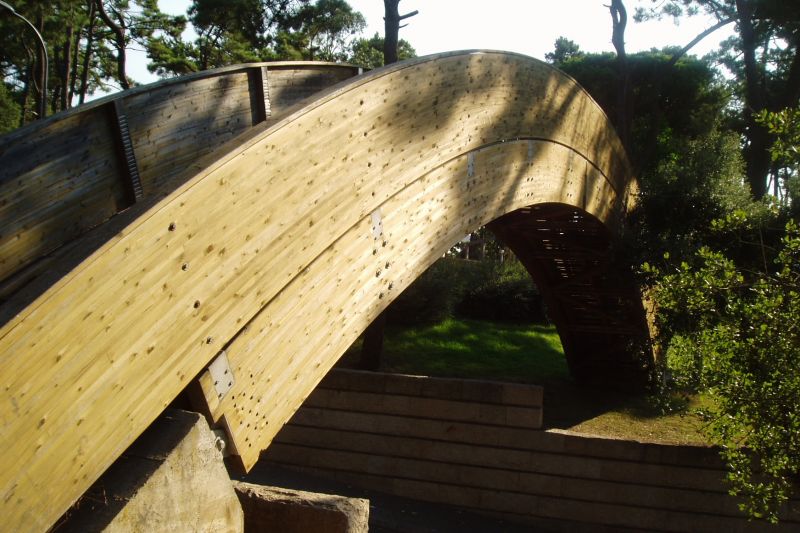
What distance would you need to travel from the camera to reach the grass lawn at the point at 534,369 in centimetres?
1043

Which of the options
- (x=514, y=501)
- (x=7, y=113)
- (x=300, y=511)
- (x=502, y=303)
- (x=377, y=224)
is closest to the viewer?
(x=300, y=511)

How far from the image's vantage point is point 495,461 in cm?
930

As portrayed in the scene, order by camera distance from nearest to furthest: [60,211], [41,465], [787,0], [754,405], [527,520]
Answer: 1. [41,465]
2. [60,211]
3. [754,405]
4. [527,520]
5. [787,0]

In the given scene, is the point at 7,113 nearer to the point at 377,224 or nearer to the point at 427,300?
the point at 427,300

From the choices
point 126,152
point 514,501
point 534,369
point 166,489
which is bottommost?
point 534,369

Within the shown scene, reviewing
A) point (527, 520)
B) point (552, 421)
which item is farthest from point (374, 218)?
point (552, 421)

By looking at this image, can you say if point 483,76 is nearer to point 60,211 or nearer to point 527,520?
point 60,211

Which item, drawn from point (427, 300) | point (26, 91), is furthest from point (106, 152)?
point (26, 91)

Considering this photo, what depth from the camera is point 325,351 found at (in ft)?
14.5

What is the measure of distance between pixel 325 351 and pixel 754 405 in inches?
128

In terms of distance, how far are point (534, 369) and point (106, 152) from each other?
9.67m

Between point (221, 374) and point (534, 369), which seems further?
point (534, 369)

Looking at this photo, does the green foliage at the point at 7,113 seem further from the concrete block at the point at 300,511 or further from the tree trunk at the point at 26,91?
the concrete block at the point at 300,511

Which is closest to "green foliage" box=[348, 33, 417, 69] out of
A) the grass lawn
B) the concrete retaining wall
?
the grass lawn
